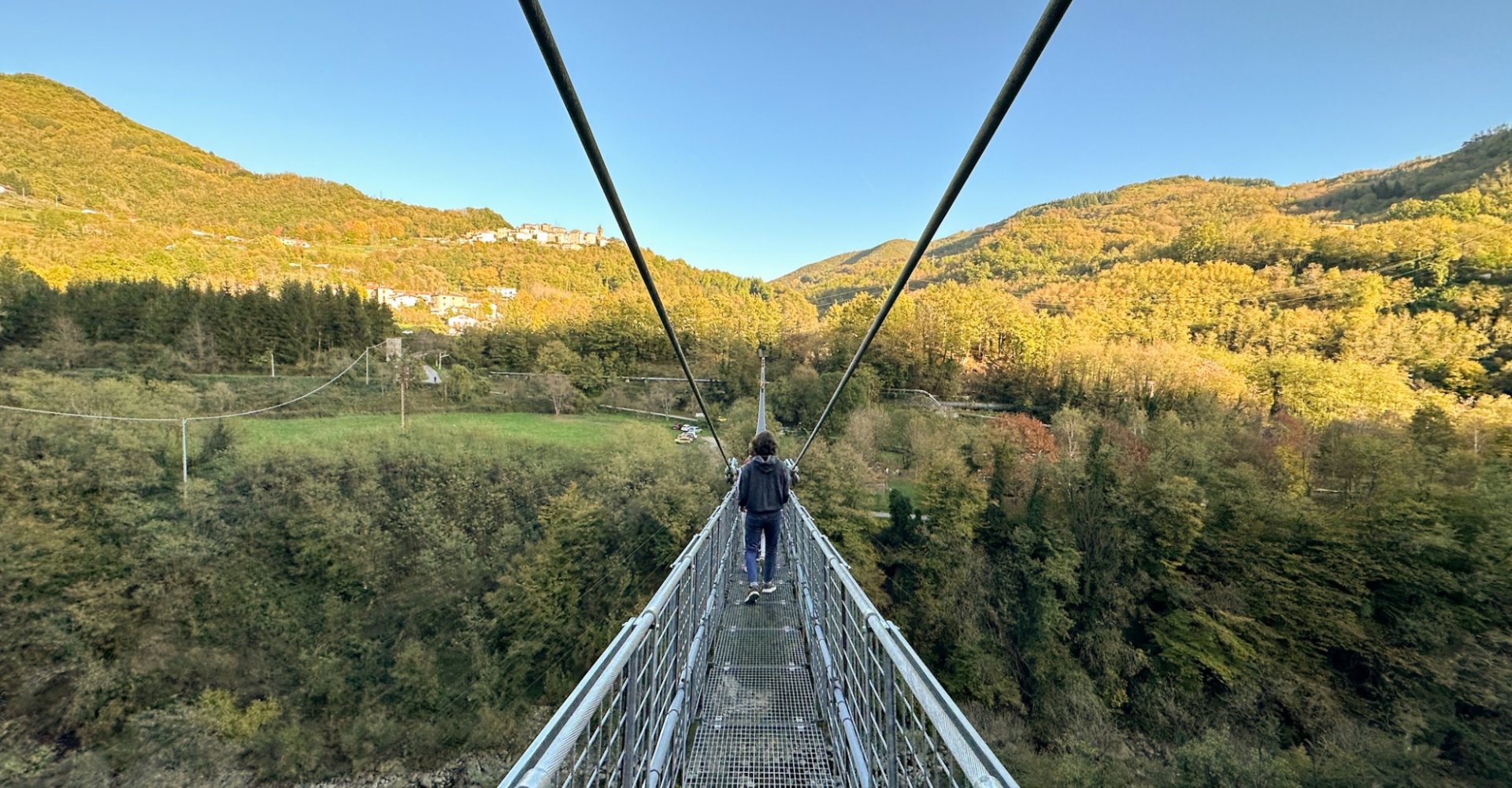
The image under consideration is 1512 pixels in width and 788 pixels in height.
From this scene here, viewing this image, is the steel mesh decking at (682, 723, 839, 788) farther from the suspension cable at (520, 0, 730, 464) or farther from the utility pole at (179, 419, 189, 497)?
the utility pole at (179, 419, 189, 497)

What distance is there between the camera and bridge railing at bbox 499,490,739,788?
0.88 m

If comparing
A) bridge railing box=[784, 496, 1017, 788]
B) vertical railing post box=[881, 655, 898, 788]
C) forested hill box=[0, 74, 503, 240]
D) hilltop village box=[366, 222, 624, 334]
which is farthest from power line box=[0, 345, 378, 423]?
Answer: forested hill box=[0, 74, 503, 240]

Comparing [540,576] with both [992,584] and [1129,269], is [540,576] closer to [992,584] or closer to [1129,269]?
[992,584]

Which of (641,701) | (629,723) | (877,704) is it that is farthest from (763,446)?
(629,723)

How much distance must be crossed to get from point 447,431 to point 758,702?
1050 inches

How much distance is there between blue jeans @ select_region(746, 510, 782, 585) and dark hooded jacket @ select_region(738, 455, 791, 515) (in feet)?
0.26

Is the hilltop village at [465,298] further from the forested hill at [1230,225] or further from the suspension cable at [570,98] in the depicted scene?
the suspension cable at [570,98]

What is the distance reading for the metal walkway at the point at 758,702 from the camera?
1039mm

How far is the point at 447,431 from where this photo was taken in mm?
24672

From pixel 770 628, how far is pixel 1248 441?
92.0 feet

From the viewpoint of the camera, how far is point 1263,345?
121ft

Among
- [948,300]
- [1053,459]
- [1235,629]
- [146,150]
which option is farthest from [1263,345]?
[146,150]

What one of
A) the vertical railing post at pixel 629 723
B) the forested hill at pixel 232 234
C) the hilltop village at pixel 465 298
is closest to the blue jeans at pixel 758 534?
the vertical railing post at pixel 629 723

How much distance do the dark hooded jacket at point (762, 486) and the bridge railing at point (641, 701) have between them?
→ 0.97ft
